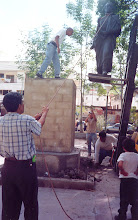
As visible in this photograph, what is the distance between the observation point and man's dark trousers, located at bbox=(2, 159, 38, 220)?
8.04 ft

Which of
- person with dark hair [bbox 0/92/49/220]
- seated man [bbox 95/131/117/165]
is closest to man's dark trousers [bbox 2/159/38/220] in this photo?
person with dark hair [bbox 0/92/49/220]

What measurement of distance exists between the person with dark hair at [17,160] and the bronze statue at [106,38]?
3421mm

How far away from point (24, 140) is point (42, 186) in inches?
112

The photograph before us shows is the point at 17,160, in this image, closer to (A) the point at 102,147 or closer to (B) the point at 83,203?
(B) the point at 83,203

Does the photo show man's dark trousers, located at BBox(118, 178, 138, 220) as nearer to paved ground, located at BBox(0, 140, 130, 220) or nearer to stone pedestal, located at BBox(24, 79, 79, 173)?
paved ground, located at BBox(0, 140, 130, 220)

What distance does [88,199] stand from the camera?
4410 mm

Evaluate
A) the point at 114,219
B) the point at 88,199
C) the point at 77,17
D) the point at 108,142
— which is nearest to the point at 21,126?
the point at 114,219

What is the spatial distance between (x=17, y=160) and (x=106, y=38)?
4.27 meters

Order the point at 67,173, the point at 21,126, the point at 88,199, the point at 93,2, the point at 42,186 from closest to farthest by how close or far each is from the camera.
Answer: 1. the point at 21,126
2. the point at 88,199
3. the point at 42,186
4. the point at 67,173
5. the point at 93,2

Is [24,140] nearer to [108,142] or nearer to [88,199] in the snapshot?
[88,199]

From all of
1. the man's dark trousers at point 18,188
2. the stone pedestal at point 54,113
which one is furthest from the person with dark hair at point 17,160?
the stone pedestal at point 54,113

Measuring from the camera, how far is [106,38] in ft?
18.6

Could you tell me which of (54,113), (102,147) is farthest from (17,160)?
(102,147)

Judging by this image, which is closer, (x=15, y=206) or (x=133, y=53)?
(x=15, y=206)
